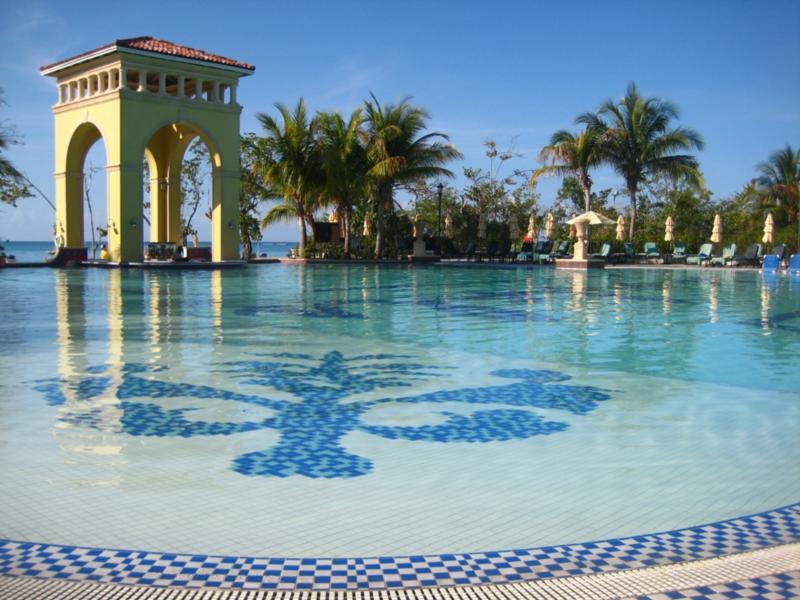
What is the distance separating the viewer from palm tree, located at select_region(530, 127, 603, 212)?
114ft

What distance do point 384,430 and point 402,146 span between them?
28.6 meters

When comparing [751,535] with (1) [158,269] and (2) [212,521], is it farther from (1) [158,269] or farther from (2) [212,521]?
(1) [158,269]

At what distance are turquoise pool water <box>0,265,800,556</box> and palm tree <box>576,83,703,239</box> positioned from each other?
80.8ft

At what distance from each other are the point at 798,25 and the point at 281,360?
24.3 m

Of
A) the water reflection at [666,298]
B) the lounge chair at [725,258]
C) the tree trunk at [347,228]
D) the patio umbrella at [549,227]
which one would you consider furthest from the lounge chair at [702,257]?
the tree trunk at [347,228]

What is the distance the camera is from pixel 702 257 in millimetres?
30438

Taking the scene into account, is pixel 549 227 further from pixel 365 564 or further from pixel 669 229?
pixel 365 564

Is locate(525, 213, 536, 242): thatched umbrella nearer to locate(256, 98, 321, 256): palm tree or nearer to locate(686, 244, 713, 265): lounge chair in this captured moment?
locate(686, 244, 713, 265): lounge chair

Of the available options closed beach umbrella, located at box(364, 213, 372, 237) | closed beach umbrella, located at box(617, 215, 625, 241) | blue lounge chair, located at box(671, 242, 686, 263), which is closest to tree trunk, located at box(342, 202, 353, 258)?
closed beach umbrella, located at box(364, 213, 372, 237)

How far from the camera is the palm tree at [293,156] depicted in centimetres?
3266

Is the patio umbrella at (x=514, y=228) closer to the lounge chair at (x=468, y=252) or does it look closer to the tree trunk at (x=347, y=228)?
the lounge chair at (x=468, y=252)

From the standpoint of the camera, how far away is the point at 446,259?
117ft

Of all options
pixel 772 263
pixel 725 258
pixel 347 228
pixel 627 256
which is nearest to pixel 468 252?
pixel 347 228

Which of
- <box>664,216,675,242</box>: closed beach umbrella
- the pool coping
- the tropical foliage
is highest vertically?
the tropical foliage
